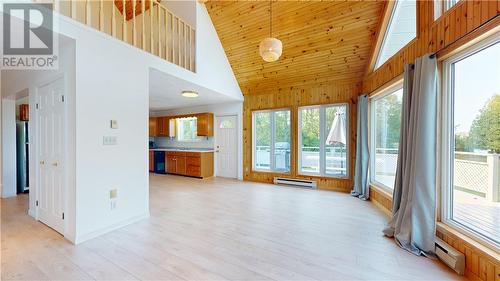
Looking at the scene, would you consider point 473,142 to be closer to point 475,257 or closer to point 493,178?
point 493,178

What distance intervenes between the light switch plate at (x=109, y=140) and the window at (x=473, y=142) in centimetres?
388

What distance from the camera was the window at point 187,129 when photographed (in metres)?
7.55

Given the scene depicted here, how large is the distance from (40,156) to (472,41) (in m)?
5.20

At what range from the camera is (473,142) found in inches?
85.7

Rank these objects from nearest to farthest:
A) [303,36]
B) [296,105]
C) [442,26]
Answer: [442,26] → [303,36] → [296,105]

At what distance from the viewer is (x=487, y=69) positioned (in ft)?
6.65

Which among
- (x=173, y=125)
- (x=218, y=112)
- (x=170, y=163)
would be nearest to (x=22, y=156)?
(x=170, y=163)

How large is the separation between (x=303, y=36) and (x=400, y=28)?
63.5 inches

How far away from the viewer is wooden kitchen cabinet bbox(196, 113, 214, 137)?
6.90 metres

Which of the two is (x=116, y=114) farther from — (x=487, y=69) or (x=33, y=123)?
(x=487, y=69)

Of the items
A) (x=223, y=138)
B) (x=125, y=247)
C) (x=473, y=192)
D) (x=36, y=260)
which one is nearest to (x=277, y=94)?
(x=223, y=138)

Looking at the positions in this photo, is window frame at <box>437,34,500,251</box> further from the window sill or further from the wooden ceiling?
the wooden ceiling

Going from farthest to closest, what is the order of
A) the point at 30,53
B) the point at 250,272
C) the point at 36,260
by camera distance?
the point at 30,53, the point at 36,260, the point at 250,272

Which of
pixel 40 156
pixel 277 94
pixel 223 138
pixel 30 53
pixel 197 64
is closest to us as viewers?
pixel 30 53
